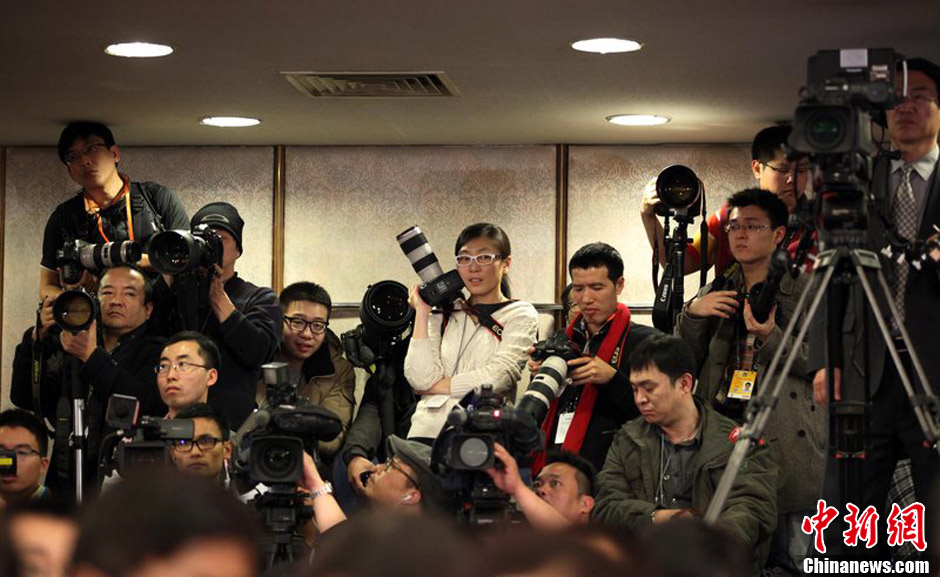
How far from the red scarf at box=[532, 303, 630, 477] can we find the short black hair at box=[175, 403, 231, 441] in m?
0.91

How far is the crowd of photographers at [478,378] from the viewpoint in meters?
3.27

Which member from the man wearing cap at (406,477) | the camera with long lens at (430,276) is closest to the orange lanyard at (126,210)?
the camera with long lens at (430,276)

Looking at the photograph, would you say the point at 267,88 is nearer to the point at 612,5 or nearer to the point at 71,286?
the point at 71,286

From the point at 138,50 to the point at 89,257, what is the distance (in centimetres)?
69

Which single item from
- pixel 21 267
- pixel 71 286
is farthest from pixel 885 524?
pixel 21 267

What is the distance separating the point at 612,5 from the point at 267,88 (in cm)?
166

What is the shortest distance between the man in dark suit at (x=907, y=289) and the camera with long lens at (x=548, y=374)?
869 mm

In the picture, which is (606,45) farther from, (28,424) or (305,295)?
(28,424)

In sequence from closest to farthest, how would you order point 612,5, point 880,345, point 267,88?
point 880,345
point 612,5
point 267,88

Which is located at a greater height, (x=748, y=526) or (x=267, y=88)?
(x=267, y=88)

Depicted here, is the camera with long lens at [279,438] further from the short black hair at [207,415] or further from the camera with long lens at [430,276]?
the camera with long lens at [430,276]

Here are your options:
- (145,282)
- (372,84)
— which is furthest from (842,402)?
(372,84)

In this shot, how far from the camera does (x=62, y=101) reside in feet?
19.0

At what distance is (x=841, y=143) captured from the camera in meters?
3.01
